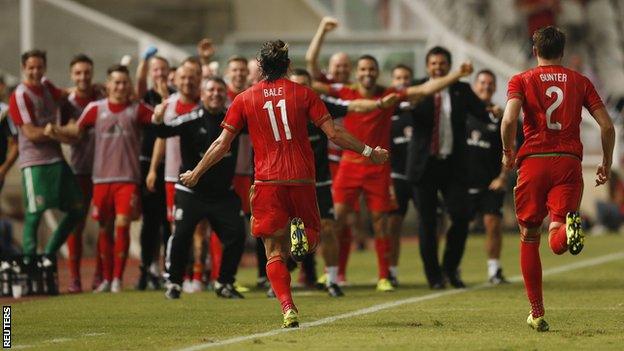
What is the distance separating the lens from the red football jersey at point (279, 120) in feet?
43.1

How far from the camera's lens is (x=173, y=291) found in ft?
54.3

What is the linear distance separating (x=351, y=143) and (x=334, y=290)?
3964mm

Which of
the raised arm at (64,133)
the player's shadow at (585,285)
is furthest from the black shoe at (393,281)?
the raised arm at (64,133)

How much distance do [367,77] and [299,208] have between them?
15.5ft

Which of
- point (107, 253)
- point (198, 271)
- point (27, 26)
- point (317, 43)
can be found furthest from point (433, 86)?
point (27, 26)

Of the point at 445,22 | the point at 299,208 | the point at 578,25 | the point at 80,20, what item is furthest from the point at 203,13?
the point at 299,208

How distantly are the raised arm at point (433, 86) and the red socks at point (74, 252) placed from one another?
13.4ft

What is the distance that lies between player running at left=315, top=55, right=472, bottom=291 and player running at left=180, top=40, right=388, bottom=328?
14.6 feet

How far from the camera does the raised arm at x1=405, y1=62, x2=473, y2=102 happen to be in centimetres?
1630

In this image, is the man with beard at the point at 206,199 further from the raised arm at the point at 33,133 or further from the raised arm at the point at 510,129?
the raised arm at the point at 510,129

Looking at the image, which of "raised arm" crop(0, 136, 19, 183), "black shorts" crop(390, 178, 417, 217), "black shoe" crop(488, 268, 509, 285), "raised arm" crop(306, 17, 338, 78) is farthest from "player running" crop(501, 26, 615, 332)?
"raised arm" crop(0, 136, 19, 183)

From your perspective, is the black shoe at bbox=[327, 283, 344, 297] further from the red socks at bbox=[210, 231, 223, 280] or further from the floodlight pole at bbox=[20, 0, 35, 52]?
the floodlight pole at bbox=[20, 0, 35, 52]

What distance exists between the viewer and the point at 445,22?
3578 cm

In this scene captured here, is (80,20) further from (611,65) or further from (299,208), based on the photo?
(611,65)
